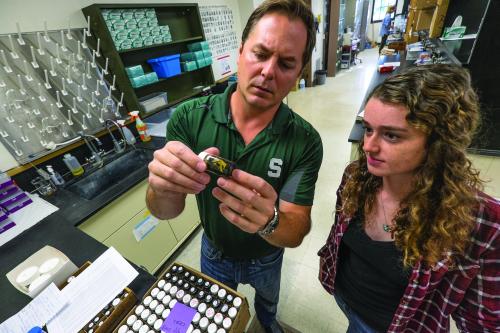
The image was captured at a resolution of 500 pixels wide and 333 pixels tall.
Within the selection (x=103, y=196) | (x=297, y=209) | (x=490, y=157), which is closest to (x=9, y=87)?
(x=103, y=196)

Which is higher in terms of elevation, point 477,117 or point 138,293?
point 477,117

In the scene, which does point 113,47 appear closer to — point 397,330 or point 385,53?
point 397,330

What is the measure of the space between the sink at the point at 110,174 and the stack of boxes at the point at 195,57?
1179 mm

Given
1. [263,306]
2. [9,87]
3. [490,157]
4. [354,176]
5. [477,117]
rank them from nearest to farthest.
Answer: [477,117], [354,176], [263,306], [9,87], [490,157]

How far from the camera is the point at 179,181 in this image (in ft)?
1.90

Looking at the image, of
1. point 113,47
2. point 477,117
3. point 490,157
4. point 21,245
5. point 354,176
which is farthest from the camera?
point 490,157

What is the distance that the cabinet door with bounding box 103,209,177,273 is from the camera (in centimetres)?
152

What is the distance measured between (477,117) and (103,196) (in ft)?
6.15

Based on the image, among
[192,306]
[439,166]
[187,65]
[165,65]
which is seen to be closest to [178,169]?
[192,306]

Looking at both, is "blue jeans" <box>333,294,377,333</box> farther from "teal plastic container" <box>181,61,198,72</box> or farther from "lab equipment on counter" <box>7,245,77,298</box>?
"teal plastic container" <box>181,61,198,72</box>

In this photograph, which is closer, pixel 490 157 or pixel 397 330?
pixel 397 330

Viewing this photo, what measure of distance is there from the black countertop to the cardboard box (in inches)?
2.1

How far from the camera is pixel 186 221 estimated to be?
6.62ft

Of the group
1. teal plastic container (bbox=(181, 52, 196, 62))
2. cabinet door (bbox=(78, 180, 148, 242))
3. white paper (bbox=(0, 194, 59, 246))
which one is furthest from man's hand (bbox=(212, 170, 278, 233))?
teal plastic container (bbox=(181, 52, 196, 62))
